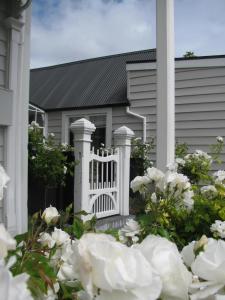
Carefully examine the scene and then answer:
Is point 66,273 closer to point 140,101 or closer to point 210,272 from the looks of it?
point 210,272

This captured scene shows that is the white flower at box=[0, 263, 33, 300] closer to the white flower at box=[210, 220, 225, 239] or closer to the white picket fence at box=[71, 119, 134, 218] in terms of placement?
the white flower at box=[210, 220, 225, 239]

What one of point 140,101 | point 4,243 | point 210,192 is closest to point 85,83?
point 140,101

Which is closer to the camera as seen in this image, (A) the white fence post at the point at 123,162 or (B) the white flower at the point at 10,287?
(B) the white flower at the point at 10,287

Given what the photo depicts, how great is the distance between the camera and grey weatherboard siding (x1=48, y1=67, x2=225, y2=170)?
7.44 m

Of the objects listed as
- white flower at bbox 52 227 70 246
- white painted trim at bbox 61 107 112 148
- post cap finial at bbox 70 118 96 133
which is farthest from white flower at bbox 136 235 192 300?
white painted trim at bbox 61 107 112 148

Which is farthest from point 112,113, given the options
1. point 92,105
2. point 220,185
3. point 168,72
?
point 220,185

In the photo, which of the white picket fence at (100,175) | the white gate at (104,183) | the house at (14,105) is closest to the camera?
the house at (14,105)

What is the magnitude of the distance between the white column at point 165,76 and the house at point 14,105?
4.28ft

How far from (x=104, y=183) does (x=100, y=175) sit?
0.12 m

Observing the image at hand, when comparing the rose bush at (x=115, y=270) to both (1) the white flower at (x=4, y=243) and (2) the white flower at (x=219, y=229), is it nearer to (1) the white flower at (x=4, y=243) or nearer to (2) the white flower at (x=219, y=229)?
(1) the white flower at (x=4, y=243)

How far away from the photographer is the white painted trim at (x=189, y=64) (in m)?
7.38

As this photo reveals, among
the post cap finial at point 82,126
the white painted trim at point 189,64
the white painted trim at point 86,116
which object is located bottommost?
the post cap finial at point 82,126

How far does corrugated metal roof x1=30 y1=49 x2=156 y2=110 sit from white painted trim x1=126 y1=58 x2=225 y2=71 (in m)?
0.74

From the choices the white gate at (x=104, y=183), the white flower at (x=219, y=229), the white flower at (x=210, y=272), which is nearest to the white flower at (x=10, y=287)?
the white flower at (x=210, y=272)
